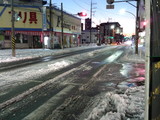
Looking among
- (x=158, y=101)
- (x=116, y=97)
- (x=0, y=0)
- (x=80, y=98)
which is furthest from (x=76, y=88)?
(x=0, y=0)

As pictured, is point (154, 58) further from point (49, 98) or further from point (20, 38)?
point (20, 38)

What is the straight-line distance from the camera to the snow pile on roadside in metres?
4.60

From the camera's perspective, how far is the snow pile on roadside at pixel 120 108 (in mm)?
4602

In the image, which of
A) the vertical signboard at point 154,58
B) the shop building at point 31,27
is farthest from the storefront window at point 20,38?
the vertical signboard at point 154,58

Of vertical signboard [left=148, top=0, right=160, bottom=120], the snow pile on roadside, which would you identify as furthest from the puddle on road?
vertical signboard [left=148, top=0, right=160, bottom=120]

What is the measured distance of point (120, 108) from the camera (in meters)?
5.11

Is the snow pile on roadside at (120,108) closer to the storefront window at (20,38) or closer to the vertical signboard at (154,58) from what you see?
the vertical signboard at (154,58)

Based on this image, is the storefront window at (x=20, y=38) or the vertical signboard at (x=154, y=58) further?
the storefront window at (x=20, y=38)

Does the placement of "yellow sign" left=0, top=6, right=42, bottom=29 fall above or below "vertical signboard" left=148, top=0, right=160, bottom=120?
above

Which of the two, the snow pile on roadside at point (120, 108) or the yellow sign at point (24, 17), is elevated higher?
the yellow sign at point (24, 17)

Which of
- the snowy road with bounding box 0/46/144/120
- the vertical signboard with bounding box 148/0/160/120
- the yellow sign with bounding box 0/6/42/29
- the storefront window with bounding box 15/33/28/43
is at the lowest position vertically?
the snowy road with bounding box 0/46/144/120

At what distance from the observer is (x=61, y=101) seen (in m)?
6.09

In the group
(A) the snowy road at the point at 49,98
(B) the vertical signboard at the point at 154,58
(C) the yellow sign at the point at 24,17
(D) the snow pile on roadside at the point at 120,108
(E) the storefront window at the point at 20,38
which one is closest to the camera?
(B) the vertical signboard at the point at 154,58

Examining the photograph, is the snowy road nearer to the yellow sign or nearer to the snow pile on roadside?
the snow pile on roadside
